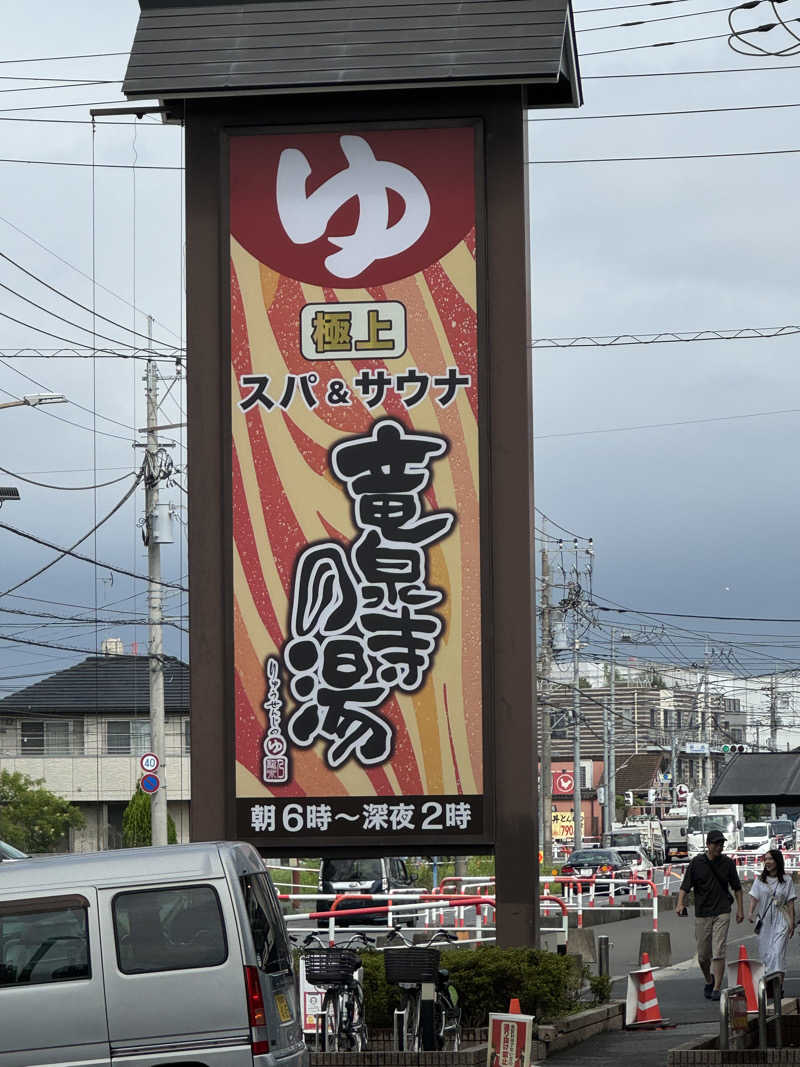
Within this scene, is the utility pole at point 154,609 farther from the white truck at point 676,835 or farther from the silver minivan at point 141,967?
the white truck at point 676,835

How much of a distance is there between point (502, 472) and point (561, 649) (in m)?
50.8

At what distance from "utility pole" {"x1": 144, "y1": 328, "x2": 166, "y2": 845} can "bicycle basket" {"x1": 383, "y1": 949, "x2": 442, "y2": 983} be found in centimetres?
2490

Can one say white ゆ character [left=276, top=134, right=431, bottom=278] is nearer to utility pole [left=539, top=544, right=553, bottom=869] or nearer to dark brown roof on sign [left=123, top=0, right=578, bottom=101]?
dark brown roof on sign [left=123, top=0, right=578, bottom=101]

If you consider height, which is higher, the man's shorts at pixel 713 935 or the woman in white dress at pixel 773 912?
the woman in white dress at pixel 773 912

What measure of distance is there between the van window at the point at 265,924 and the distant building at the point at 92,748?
2050 inches

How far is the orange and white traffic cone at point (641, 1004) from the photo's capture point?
17.5m

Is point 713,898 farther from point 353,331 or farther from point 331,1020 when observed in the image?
point 353,331

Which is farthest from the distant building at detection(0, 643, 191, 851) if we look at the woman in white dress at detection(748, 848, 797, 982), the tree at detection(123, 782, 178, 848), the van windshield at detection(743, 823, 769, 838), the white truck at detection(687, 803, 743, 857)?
the woman in white dress at detection(748, 848, 797, 982)

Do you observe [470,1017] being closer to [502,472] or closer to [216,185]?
[502,472]

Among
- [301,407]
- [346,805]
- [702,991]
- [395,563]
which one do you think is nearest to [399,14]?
[301,407]

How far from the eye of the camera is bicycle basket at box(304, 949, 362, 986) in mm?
14375

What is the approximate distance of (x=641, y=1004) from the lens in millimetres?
17578

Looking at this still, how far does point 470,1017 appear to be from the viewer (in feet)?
51.4

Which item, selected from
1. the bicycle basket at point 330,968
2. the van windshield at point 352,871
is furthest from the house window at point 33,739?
the bicycle basket at point 330,968
